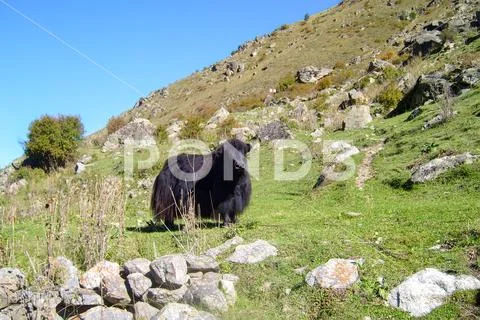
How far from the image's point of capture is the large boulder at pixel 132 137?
26422mm

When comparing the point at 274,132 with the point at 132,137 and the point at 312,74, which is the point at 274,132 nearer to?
the point at 132,137

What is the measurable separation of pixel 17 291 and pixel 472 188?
8.12 m

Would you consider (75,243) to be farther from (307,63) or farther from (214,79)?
(214,79)

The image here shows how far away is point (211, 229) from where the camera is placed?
9672 millimetres

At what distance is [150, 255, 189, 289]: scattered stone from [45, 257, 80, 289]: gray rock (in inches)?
42.9

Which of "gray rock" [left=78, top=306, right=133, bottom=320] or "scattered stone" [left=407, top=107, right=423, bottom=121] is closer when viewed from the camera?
"gray rock" [left=78, top=306, right=133, bottom=320]

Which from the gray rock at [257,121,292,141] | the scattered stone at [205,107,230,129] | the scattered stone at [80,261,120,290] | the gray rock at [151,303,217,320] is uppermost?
the scattered stone at [205,107,230,129]

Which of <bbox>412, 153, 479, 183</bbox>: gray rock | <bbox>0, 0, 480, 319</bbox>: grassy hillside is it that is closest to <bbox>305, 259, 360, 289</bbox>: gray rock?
<bbox>0, 0, 480, 319</bbox>: grassy hillside

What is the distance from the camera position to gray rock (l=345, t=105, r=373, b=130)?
65.4 ft

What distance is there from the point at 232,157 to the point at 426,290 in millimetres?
5153

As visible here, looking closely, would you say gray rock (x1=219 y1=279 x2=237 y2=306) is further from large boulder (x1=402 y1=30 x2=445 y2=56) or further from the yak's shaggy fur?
large boulder (x1=402 y1=30 x2=445 y2=56)

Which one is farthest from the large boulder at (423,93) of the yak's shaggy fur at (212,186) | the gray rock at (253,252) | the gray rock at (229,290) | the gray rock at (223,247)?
the gray rock at (229,290)

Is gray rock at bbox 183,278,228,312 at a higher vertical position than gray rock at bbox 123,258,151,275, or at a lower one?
lower

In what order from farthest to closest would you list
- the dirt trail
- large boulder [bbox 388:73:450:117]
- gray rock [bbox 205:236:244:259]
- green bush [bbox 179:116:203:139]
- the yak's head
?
green bush [bbox 179:116:203:139] → large boulder [bbox 388:73:450:117] → the dirt trail → the yak's head → gray rock [bbox 205:236:244:259]
